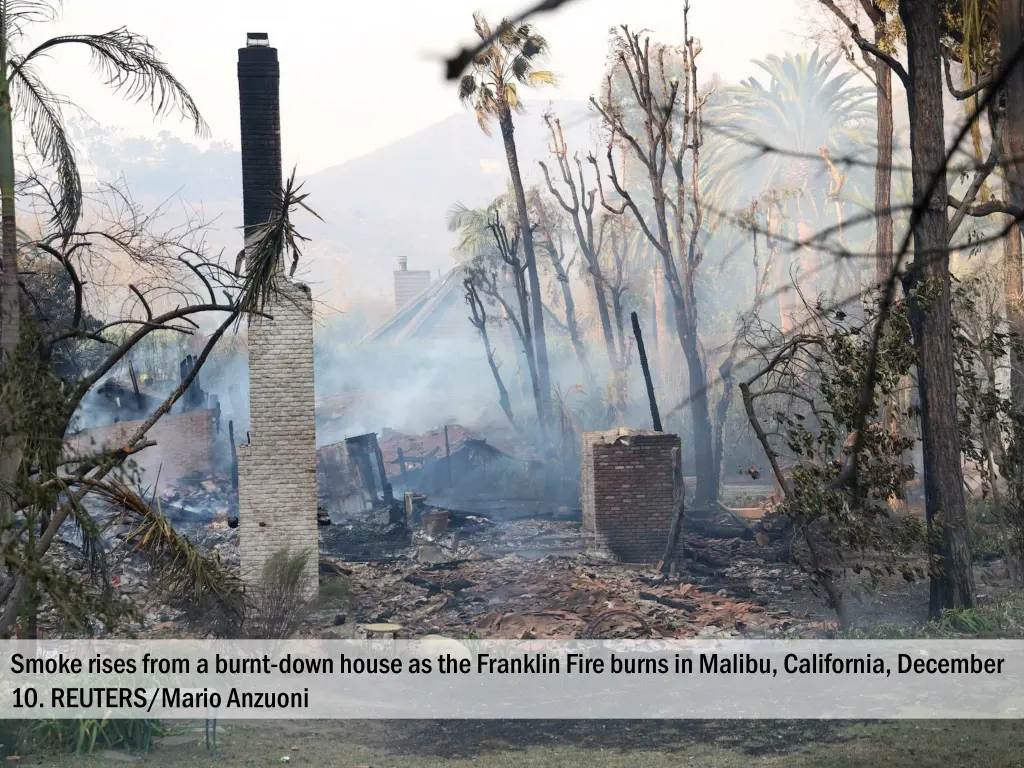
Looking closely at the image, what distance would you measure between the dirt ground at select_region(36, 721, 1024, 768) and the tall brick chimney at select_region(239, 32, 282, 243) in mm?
8287

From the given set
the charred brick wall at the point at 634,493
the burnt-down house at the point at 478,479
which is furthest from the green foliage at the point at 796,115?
the charred brick wall at the point at 634,493

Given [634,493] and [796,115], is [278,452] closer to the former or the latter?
[634,493]

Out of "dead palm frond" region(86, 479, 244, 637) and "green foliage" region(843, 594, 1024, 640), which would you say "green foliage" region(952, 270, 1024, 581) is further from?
"dead palm frond" region(86, 479, 244, 637)

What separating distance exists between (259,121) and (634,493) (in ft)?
29.5

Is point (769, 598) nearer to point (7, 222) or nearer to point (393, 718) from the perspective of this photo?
point (393, 718)

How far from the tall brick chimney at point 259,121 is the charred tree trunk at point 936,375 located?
29.6ft

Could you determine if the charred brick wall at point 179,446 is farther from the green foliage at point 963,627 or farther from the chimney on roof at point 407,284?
the chimney on roof at point 407,284

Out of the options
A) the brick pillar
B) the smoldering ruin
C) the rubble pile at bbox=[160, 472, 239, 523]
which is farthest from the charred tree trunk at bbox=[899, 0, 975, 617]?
the rubble pile at bbox=[160, 472, 239, 523]

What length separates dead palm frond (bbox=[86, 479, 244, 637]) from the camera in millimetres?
8484

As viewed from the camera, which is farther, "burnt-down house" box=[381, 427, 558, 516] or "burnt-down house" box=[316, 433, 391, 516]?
"burnt-down house" box=[381, 427, 558, 516]

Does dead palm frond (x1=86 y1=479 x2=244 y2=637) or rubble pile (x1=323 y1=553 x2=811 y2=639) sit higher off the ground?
dead palm frond (x1=86 y1=479 x2=244 y2=637)

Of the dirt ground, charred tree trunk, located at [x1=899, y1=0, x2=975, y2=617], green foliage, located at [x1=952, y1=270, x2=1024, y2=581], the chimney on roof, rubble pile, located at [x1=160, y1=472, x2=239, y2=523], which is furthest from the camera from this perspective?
the chimney on roof

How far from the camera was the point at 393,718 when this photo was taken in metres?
11.6
